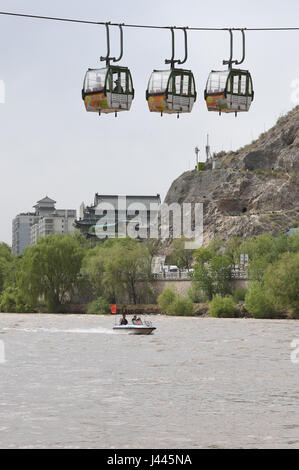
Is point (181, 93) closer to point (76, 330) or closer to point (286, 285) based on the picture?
point (76, 330)

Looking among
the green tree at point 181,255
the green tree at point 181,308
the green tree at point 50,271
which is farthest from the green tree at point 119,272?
the green tree at point 181,255

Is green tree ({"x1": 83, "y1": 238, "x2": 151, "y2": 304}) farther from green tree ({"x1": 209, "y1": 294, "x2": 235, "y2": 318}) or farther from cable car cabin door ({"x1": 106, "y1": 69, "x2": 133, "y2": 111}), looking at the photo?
cable car cabin door ({"x1": 106, "y1": 69, "x2": 133, "y2": 111})

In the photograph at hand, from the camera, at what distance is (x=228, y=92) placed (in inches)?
976

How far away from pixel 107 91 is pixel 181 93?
2.35 metres

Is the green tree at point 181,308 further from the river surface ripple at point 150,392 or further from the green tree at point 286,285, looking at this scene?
the river surface ripple at point 150,392

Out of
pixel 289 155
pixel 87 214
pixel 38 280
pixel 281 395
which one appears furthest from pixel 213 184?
pixel 281 395

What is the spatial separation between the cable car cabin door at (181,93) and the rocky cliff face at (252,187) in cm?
10257

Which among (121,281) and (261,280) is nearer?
(261,280)

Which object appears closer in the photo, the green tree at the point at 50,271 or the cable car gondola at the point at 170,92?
the cable car gondola at the point at 170,92

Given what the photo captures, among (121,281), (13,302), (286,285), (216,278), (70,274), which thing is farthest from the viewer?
(13,302)

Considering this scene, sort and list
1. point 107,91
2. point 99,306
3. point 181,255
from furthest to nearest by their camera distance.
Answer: point 181,255
point 99,306
point 107,91

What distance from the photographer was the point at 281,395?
28.8m

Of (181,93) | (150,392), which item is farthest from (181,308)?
(181,93)

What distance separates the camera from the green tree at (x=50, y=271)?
9450 cm
